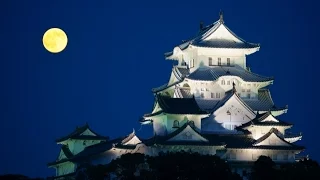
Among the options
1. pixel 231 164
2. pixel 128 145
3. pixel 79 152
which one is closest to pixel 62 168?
pixel 79 152

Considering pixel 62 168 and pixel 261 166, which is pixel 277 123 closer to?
pixel 261 166

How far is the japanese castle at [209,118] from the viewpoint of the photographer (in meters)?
67.3

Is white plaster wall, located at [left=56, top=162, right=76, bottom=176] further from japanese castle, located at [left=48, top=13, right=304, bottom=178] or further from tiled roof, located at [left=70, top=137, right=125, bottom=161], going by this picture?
tiled roof, located at [left=70, top=137, right=125, bottom=161]

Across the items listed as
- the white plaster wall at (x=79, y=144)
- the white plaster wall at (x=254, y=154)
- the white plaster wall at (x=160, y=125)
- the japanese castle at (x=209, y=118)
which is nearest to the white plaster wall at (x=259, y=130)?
the japanese castle at (x=209, y=118)

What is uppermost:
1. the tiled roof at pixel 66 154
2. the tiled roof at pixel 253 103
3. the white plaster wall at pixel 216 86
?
the white plaster wall at pixel 216 86

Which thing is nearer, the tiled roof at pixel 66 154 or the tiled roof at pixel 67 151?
the tiled roof at pixel 66 154

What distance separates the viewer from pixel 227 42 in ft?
251

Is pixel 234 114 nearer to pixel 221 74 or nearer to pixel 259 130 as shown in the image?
pixel 259 130

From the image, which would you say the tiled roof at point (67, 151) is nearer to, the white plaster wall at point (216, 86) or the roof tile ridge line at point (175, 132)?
the white plaster wall at point (216, 86)

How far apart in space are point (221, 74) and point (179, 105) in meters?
6.58

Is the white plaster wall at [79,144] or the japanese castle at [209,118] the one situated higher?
the japanese castle at [209,118]

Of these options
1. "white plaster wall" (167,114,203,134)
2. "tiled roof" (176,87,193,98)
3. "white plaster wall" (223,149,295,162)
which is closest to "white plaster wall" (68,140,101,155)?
"tiled roof" (176,87,193,98)

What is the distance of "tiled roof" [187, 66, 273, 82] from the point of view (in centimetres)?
7394

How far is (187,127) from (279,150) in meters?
6.76
